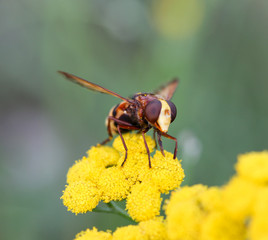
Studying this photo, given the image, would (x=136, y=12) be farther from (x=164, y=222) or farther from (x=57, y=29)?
(x=164, y=222)

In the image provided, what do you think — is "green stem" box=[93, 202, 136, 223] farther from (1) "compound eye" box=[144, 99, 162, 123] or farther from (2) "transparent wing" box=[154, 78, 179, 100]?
(2) "transparent wing" box=[154, 78, 179, 100]

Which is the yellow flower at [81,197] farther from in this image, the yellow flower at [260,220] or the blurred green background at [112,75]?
the blurred green background at [112,75]

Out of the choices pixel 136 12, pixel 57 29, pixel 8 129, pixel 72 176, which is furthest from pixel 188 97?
pixel 8 129

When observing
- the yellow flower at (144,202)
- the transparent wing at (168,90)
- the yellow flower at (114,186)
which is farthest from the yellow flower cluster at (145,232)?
the transparent wing at (168,90)

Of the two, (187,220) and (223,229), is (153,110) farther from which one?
(223,229)

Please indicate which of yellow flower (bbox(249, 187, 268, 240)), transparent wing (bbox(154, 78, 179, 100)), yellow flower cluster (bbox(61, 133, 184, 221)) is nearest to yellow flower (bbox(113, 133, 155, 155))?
yellow flower cluster (bbox(61, 133, 184, 221))
